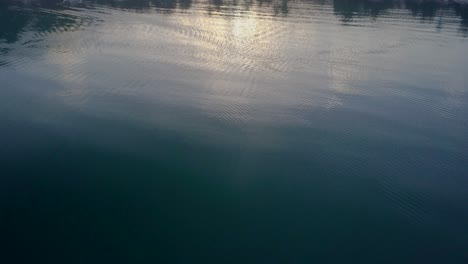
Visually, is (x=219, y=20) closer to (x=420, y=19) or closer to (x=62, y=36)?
(x=62, y=36)

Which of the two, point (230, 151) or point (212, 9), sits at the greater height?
point (212, 9)

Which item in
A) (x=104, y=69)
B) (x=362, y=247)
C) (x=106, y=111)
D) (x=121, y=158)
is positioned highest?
(x=104, y=69)

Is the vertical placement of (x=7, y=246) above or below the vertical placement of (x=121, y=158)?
below

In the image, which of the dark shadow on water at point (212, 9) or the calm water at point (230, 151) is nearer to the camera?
the calm water at point (230, 151)

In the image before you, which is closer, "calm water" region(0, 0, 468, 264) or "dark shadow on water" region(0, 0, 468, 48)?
"calm water" region(0, 0, 468, 264)

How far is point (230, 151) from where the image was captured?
16.7 metres

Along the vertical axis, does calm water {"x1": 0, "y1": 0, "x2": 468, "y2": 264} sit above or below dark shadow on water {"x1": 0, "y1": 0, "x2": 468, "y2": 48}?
below

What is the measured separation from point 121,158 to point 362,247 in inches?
399

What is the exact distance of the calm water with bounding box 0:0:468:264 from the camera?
12289mm

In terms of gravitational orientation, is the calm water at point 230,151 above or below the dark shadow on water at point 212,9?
below

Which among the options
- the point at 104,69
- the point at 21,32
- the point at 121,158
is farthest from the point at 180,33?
the point at 121,158

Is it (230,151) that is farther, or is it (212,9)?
(212,9)

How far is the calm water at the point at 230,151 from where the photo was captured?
40.3 feet

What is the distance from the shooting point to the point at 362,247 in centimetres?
1216
